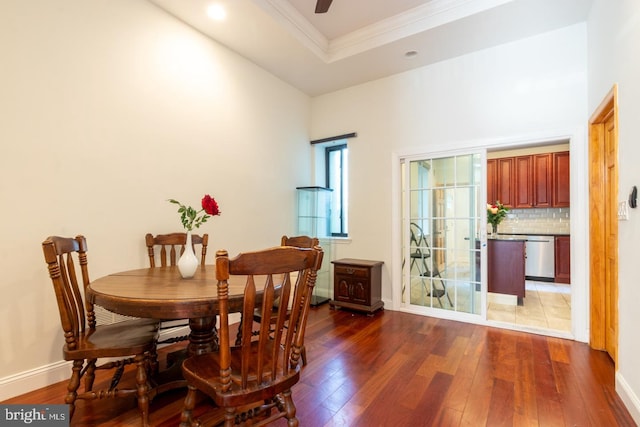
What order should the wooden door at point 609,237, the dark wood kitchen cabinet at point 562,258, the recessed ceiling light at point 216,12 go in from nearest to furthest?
1. the wooden door at point 609,237
2. the recessed ceiling light at point 216,12
3. the dark wood kitchen cabinet at point 562,258

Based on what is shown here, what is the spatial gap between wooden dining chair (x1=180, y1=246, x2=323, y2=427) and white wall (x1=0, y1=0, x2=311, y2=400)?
145 cm

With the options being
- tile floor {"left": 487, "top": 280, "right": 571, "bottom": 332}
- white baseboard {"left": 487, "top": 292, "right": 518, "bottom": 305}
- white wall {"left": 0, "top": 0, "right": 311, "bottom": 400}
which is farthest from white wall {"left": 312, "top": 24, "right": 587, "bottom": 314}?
white baseboard {"left": 487, "top": 292, "right": 518, "bottom": 305}

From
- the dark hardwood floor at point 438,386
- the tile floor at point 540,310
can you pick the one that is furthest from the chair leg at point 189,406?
the tile floor at point 540,310

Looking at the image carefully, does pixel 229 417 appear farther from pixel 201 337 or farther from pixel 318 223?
pixel 318 223

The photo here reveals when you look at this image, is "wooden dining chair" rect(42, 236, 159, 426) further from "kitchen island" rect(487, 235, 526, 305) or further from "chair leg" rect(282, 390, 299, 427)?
"kitchen island" rect(487, 235, 526, 305)

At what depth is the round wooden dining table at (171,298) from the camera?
1.42 meters

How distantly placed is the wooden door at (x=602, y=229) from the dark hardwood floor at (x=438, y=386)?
0.83ft

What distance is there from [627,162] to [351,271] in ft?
8.70

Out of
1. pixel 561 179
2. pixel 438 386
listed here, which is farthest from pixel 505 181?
pixel 438 386

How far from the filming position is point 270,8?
2.81m

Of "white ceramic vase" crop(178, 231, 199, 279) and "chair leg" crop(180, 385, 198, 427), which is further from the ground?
"white ceramic vase" crop(178, 231, 199, 279)

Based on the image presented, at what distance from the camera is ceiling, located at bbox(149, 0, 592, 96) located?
2730 millimetres

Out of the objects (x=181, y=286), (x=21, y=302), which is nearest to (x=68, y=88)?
(x=21, y=302)

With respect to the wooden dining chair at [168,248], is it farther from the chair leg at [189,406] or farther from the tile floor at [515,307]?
the tile floor at [515,307]
